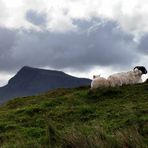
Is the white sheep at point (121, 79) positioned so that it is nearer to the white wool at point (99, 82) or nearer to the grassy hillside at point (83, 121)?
the white wool at point (99, 82)

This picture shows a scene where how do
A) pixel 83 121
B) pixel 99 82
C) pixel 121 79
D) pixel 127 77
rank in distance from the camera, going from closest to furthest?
1. pixel 83 121
2. pixel 99 82
3. pixel 121 79
4. pixel 127 77

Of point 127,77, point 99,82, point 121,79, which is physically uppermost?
point 127,77

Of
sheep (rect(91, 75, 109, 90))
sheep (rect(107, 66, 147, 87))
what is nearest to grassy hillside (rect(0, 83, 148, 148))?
sheep (rect(91, 75, 109, 90))

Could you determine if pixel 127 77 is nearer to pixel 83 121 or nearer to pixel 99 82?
pixel 99 82

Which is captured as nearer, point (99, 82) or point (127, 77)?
point (99, 82)

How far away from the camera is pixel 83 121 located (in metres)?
22.4

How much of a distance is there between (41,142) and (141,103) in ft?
27.5

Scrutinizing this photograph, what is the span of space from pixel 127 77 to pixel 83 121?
10909 millimetres

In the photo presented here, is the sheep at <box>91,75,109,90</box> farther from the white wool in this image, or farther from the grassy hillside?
the grassy hillside

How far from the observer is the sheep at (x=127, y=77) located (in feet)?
103

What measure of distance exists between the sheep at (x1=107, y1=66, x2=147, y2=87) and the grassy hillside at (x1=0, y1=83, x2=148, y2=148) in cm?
149

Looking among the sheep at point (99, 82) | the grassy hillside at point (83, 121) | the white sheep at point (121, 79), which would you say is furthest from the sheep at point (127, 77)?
the grassy hillside at point (83, 121)

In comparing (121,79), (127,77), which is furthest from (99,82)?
(127,77)

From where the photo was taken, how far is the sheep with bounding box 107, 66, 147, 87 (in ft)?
103
